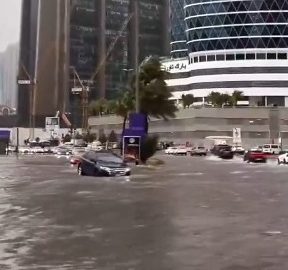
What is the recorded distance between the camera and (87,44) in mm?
169500

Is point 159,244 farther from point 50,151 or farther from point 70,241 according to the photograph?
point 50,151

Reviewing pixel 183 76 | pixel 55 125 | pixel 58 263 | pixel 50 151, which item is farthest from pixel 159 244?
pixel 183 76

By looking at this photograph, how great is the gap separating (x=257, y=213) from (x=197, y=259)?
264 inches

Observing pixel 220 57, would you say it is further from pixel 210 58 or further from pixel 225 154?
pixel 225 154

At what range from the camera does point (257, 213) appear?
15.9m

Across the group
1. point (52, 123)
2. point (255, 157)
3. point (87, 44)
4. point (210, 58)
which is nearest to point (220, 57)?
point (210, 58)

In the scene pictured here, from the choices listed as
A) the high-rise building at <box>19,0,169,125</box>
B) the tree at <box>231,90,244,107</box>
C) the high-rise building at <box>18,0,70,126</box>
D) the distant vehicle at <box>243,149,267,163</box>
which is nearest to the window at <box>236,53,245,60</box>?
the tree at <box>231,90,244,107</box>

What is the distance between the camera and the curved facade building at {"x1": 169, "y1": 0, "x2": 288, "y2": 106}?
14562 cm

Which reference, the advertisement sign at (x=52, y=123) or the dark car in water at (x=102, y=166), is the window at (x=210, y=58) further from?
the dark car in water at (x=102, y=166)

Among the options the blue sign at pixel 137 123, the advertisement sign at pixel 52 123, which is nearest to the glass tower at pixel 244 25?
the advertisement sign at pixel 52 123

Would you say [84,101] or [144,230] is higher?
[84,101]

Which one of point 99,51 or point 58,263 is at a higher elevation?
point 99,51

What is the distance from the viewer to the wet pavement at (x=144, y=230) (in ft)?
30.9

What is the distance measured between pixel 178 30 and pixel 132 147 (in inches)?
5189
